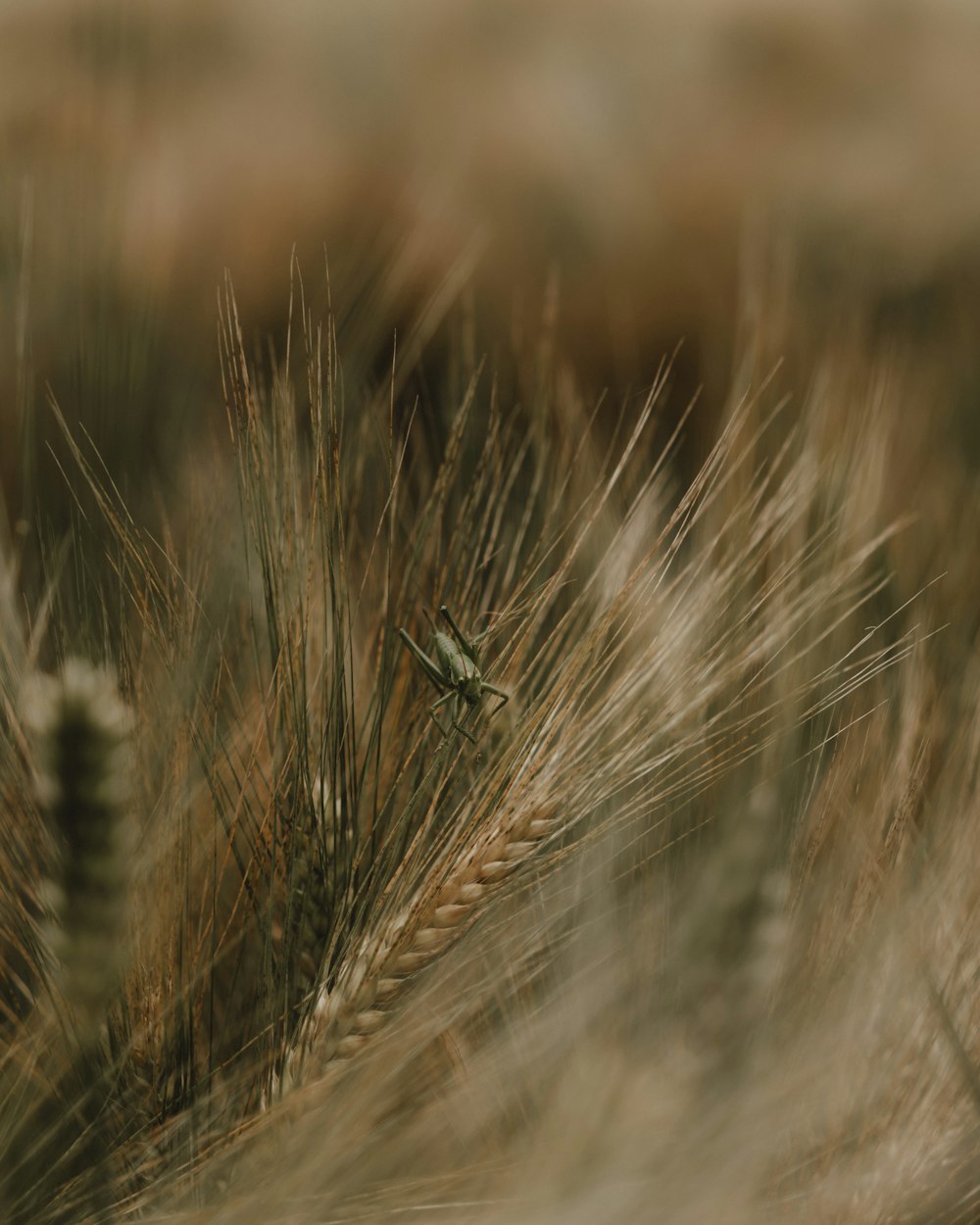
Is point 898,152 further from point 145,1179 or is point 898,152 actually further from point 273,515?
point 145,1179

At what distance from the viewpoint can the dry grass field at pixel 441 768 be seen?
264mm

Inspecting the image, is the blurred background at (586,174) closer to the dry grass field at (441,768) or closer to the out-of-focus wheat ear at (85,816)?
the dry grass field at (441,768)

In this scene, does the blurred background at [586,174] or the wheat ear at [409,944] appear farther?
the blurred background at [586,174]

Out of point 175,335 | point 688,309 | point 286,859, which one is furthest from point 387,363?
point 286,859

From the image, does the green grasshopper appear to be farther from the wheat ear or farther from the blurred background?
the blurred background

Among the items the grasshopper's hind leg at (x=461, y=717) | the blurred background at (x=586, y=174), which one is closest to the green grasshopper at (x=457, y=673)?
the grasshopper's hind leg at (x=461, y=717)

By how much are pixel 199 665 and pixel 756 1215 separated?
0.24 m

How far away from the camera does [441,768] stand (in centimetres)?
28

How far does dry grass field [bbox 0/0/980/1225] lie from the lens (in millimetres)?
264

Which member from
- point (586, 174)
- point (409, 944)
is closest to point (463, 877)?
point (409, 944)

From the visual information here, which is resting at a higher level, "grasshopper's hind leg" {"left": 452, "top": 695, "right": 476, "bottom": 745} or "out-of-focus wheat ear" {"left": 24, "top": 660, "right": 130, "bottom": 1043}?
"grasshopper's hind leg" {"left": 452, "top": 695, "right": 476, "bottom": 745}

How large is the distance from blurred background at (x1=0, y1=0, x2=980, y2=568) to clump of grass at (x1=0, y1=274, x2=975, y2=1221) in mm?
202

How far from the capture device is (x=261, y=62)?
618 millimetres

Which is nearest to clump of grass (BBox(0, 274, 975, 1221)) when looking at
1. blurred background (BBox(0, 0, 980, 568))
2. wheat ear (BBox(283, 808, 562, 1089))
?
wheat ear (BBox(283, 808, 562, 1089))
